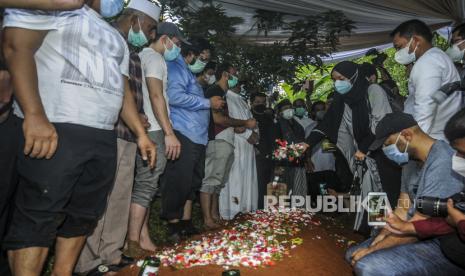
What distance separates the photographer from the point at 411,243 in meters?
2.62

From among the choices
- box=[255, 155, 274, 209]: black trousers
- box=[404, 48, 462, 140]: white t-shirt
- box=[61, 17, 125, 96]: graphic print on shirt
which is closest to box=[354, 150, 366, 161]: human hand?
Result: box=[404, 48, 462, 140]: white t-shirt

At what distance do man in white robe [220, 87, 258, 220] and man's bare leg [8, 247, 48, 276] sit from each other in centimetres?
400

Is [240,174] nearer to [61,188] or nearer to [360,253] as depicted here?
[360,253]

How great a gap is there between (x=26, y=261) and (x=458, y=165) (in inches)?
94.2

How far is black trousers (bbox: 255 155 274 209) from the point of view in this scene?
677 centimetres

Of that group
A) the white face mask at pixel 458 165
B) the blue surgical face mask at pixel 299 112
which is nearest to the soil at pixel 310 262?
the white face mask at pixel 458 165

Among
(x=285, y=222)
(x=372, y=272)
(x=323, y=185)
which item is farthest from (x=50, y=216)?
(x=323, y=185)

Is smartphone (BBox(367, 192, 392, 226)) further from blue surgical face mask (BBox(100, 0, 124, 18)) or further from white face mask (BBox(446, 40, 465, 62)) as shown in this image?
blue surgical face mask (BBox(100, 0, 124, 18))

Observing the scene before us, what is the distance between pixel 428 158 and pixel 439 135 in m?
1.34

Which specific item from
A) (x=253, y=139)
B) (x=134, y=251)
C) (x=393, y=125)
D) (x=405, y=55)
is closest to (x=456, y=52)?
(x=405, y=55)

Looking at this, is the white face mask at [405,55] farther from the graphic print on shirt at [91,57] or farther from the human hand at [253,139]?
the graphic print on shirt at [91,57]

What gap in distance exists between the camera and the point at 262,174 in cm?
689

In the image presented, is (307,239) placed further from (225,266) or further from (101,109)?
(101,109)

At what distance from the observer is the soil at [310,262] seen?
2.97 m
